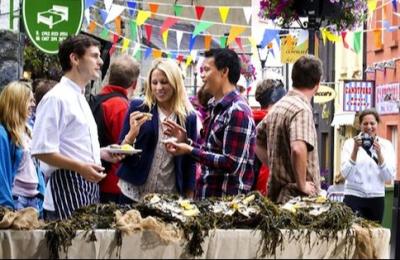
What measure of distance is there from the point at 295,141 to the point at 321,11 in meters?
5.94

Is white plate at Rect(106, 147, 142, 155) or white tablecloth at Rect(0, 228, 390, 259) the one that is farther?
white plate at Rect(106, 147, 142, 155)

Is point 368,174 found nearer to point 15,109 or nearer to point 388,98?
→ point 15,109

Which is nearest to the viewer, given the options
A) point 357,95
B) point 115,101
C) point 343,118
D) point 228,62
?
point 228,62

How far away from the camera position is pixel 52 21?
12891mm

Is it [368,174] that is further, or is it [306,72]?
[368,174]

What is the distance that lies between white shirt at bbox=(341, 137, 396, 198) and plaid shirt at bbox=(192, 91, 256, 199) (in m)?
5.39

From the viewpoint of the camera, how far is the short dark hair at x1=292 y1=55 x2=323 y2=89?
8.19 m

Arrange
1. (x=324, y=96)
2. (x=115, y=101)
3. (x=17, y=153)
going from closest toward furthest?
(x=17, y=153)
(x=115, y=101)
(x=324, y=96)

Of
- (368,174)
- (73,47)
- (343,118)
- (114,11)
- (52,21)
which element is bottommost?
(343,118)

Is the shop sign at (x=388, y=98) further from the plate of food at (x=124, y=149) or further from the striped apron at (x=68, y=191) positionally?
the striped apron at (x=68, y=191)

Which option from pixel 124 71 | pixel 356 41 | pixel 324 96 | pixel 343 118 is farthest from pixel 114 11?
pixel 343 118

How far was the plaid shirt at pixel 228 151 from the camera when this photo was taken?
24.6 ft

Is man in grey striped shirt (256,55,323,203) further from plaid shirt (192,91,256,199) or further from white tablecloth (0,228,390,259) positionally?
white tablecloth (0,228,390,259)

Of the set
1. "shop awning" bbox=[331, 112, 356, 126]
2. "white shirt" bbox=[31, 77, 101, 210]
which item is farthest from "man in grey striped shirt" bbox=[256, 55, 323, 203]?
"shop awning" bbox=[331, 112, 356, 126]
